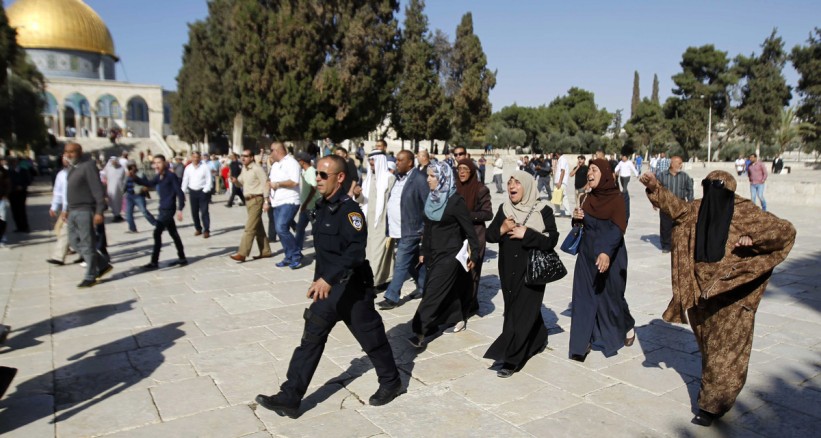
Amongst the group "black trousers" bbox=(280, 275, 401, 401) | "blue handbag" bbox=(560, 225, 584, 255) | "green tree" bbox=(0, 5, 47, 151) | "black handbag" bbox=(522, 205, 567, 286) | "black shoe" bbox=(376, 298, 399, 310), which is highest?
"green tree" bbox=(0, 5, 47, 151)

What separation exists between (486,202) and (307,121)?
1044 inches

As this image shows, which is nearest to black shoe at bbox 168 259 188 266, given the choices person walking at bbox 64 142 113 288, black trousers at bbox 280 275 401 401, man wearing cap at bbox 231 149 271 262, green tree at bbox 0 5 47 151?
man wearing cap at bbox 231 149 271 262

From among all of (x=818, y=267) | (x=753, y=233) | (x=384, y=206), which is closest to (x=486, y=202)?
(x=384, y=206)

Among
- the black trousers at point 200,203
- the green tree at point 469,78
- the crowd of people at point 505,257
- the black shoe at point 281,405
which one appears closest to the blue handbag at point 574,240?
the crowd of people at point 505,257

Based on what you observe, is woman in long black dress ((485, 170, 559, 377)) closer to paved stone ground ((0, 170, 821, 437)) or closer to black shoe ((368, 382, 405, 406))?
paved stone ground ((0, 170, 821, 437))

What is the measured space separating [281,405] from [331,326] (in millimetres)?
579

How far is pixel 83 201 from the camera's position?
7000 millimetres

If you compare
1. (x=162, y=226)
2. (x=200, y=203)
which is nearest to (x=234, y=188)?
(x=200, y=203)

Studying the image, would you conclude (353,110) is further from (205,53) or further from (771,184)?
(771,184)

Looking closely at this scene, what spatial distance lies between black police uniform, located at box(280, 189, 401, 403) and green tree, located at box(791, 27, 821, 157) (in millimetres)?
44977

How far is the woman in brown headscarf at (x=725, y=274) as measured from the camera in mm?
3441

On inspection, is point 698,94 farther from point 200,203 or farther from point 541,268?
point 541,268

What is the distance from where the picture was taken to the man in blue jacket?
240 inches

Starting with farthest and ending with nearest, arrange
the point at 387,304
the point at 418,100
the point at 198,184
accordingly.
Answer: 1. the point at 418,100
2. the point at 198,184
3. the point at 387,304
